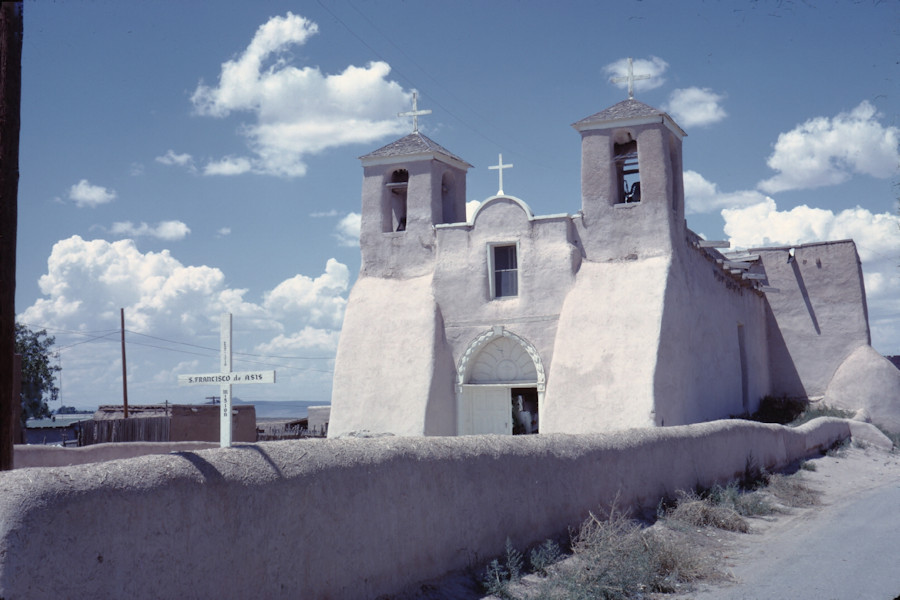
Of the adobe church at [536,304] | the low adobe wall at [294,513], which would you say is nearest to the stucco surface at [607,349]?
the adobe church at [536,304]

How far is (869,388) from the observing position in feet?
81.2

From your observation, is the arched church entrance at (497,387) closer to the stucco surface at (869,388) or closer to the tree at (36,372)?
the stucco surface at (869,388)

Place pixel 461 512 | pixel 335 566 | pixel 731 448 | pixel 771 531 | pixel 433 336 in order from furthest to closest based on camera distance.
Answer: pixel 433 336
pixel 731 448
pixel 771 531
pixel 461 512
pixel 335 566

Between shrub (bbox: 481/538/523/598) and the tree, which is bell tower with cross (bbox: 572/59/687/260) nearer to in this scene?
shrub (bbox: 481/538/523/598)

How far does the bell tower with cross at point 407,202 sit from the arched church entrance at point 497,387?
2487 millimetres

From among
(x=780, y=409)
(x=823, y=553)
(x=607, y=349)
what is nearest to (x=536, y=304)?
(x=607, y=349)

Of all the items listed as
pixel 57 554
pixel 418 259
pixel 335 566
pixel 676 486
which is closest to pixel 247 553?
pixel 335 566

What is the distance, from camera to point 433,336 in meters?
19.6

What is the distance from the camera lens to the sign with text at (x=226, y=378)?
5.95 metres

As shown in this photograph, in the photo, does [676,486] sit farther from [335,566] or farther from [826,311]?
[826,311]

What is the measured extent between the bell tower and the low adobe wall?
10.0m

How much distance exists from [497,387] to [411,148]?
6338 millimetres

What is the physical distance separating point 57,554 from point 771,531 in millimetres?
9170

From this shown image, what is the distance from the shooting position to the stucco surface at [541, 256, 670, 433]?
1739 centimetres
